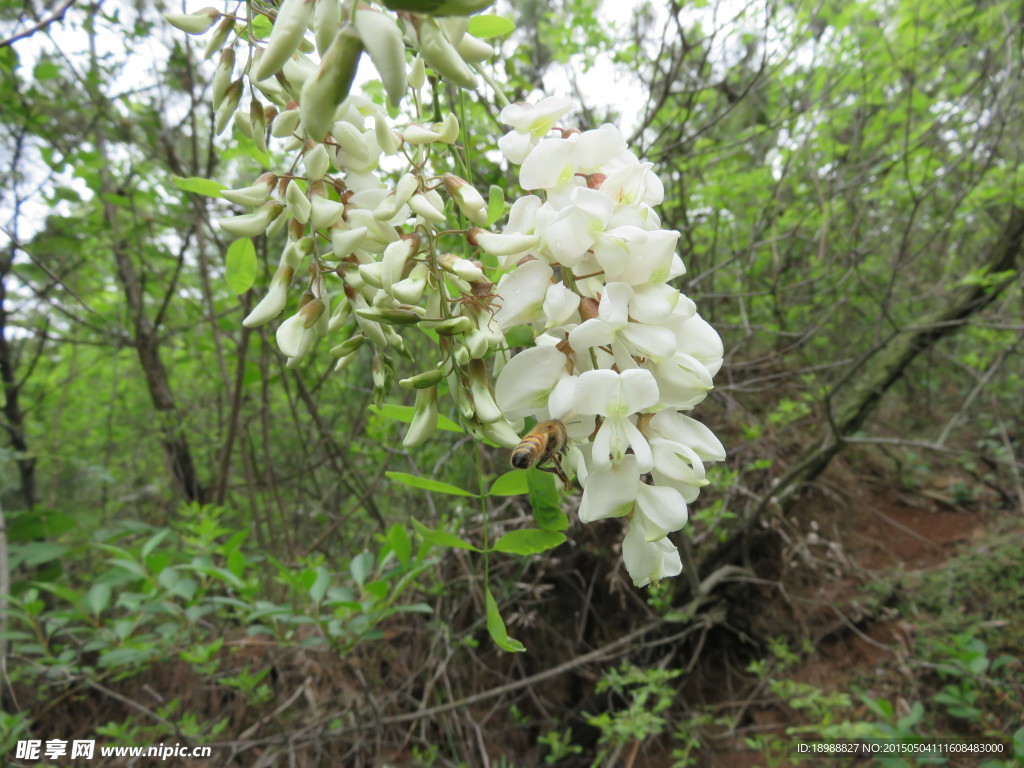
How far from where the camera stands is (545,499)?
1.90 feet

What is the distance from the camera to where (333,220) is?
521 millimetres

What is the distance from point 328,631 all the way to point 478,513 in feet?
2.68

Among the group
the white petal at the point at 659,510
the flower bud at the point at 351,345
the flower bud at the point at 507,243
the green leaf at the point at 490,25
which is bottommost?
the white petal at the point at 659,510

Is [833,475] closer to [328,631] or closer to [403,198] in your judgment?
[328,631]

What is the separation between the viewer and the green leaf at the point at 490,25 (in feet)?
2.18

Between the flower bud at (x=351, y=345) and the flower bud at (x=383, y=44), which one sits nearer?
the flower bud at (x=383, y=44)

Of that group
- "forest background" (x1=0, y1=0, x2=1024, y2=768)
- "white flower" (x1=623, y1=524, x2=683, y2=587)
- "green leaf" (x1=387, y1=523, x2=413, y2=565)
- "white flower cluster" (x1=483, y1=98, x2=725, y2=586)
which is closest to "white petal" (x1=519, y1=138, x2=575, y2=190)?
"white flower cluster" (x1=483, y1=98, x2=725, y2=586)

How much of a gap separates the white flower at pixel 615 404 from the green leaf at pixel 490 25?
46 cm

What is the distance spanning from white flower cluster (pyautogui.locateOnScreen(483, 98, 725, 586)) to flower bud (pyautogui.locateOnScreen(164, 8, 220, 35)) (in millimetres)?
297

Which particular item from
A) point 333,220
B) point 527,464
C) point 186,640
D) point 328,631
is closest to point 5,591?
point 186,640

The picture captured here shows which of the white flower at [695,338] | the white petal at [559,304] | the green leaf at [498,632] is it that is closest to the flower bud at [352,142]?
the white petal at [559,304]

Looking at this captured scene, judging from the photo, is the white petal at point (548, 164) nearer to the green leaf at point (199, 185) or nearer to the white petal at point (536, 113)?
the white petal at point (536, 113)

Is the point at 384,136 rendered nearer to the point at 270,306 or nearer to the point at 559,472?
the point at 270,306

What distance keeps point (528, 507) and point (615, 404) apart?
169cm
